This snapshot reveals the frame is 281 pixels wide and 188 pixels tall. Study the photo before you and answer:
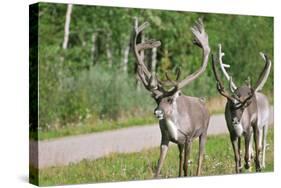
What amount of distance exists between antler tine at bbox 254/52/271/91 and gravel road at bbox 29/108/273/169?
0.85m

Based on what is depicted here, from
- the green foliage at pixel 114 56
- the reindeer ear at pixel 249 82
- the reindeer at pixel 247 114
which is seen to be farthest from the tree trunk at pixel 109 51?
the reindeer ear at pixel 249 82

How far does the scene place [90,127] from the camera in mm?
10594

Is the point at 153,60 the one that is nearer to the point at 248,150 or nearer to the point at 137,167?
the point at 137,167

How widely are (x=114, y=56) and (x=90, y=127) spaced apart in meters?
1.08

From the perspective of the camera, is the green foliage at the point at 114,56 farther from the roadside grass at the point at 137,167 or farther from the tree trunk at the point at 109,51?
the roadside grass at the point at 137,167

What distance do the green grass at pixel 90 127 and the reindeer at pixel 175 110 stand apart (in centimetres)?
38

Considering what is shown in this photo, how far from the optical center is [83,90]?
1049 cm

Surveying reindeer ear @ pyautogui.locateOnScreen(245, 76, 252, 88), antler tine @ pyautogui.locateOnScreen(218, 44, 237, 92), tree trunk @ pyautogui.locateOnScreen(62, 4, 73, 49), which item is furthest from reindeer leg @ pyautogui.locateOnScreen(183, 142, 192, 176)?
tree trunk @ pyautogui.locateOnScreen(62, 4, 73, 49)

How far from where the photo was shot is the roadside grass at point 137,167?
10.2 metres

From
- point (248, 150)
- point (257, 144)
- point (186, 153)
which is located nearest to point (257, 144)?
point (257, 144)

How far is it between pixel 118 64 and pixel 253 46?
2.27 meters

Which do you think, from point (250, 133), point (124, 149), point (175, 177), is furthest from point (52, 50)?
point (250, 133)

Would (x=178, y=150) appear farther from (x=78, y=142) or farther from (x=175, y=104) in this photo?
(x=78, y=142)

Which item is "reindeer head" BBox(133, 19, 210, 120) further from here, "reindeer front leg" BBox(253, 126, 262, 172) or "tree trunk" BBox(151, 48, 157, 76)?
"reindeer front leg" BBox(253, 126, 262, 172)
